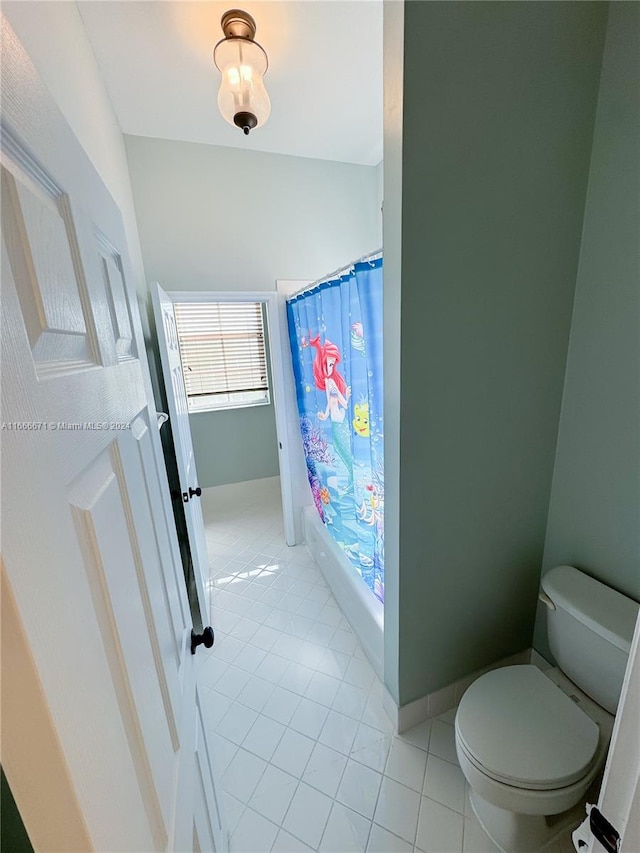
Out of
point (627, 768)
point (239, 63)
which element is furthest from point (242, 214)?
point (627, 768)

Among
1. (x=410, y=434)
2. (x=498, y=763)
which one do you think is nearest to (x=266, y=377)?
(x=410, y=434)

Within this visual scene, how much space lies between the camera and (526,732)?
104 centimetres

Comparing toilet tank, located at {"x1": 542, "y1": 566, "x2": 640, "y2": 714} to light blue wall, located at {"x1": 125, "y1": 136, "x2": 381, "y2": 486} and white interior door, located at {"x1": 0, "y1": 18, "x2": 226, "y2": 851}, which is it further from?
light blue wall, located at {"x1": 125, "y1": 136, "x2": 381, "y2": 486}

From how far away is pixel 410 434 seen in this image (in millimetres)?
1095

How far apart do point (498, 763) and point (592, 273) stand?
4.96 feet

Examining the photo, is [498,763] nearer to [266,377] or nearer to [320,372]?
[320,372]

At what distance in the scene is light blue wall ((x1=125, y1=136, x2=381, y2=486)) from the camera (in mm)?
2068

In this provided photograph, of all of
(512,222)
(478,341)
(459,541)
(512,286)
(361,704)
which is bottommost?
(361,704)

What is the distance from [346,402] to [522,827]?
1.57m

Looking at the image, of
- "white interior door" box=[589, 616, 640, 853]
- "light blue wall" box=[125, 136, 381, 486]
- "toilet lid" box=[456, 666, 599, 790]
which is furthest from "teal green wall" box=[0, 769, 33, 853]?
"light blue wall" box=[125, 136, 381, 486]

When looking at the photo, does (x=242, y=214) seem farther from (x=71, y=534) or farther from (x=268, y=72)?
(x=71, y=534)

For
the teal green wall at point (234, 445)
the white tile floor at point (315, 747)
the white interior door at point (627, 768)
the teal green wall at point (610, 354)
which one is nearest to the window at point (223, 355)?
the teal green wall at point (234, 445)

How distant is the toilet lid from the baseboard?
314mm

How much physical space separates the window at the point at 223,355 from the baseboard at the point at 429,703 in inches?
103
